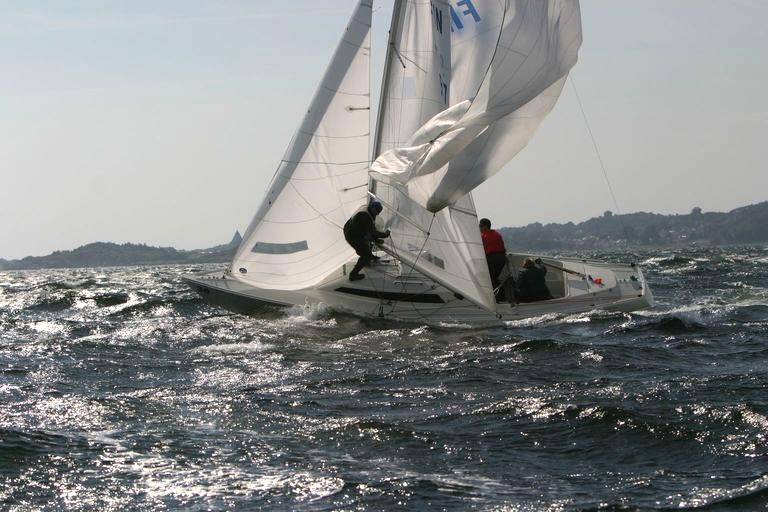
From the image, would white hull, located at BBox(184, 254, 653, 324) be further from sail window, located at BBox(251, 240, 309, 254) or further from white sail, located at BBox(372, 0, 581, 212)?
white sail, located at BBox(372, 0, 581, 212)

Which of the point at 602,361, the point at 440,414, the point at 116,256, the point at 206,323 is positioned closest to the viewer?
the point at 440,414

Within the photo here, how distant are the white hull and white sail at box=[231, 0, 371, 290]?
0.33 metres

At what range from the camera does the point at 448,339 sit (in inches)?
556

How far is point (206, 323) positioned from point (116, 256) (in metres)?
148

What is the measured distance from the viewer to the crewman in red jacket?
16.8 meters

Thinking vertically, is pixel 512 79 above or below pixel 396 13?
below

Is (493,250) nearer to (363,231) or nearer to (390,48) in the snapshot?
(363,231)

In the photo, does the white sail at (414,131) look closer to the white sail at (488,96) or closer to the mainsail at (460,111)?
the mainsail at (460,111)

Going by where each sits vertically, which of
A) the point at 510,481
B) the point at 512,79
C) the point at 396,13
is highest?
the point at 396,13

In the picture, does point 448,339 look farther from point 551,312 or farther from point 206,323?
point 206,323

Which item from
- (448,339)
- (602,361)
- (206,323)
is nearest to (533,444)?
(602,361)

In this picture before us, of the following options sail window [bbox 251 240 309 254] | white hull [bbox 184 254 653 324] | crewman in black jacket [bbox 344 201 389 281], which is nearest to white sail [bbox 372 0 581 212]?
crewman in black jacket [bbox 344 201 389 281]

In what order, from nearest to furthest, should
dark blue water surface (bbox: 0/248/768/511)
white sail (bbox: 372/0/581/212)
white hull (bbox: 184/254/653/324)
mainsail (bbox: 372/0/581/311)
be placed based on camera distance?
dark blue water surface (bbox: 0/248/768/511) < white sail (bbox: 372/0/581/212) < mainsail (bbox: 372/0/581/311) < white hull (bbox: 184/254/653/324)

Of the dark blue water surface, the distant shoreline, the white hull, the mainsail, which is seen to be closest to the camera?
the dark blue water surface
